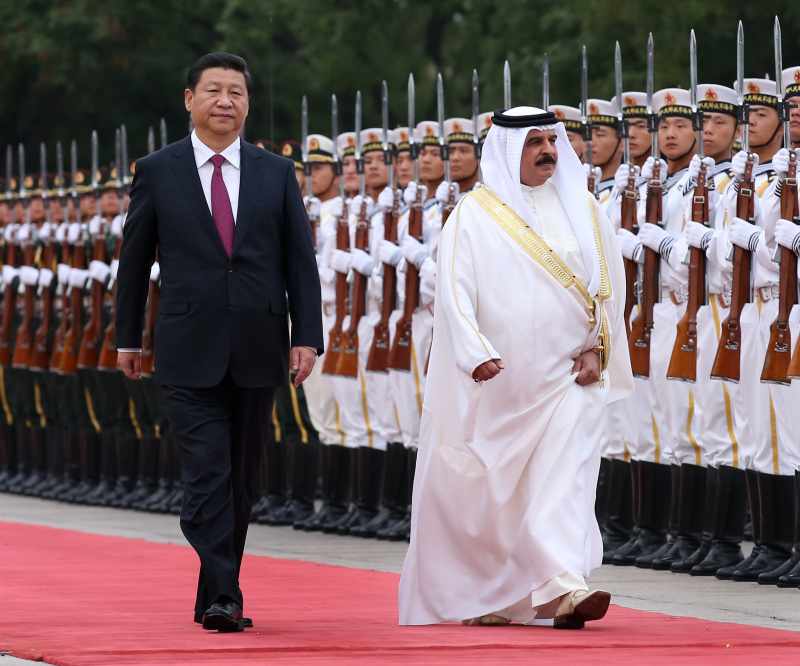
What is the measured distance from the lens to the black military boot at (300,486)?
15820 millimetres

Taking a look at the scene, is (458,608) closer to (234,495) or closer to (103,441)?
(234,495)

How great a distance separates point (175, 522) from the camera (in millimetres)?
16516

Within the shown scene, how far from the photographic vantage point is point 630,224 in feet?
41.1

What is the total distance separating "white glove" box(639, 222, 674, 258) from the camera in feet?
40.0

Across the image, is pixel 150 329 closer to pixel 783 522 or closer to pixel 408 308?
pixel 408 308

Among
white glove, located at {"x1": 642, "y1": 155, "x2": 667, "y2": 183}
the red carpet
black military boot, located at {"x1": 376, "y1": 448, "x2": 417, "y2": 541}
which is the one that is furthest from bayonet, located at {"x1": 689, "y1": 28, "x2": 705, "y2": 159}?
black military boot, located at {"x1": 376, "y1": 448, "x2": 417, "y2": 541}

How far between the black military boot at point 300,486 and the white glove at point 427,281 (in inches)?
84.4

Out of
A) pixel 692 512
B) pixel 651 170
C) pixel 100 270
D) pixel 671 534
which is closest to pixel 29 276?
pixel 100 270

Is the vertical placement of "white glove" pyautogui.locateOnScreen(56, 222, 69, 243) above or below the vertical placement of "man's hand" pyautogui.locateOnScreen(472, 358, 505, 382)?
above

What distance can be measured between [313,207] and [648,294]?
368cm

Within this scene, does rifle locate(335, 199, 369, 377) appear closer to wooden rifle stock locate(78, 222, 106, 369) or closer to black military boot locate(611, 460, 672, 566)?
black military boot locate(611, 460, 672, 566)

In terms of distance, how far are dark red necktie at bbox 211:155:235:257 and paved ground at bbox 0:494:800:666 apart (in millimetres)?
1772

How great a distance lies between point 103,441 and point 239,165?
962 centimetres

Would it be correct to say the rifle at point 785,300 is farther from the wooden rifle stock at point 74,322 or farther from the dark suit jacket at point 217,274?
the wooden rifle stock at point 74,322
